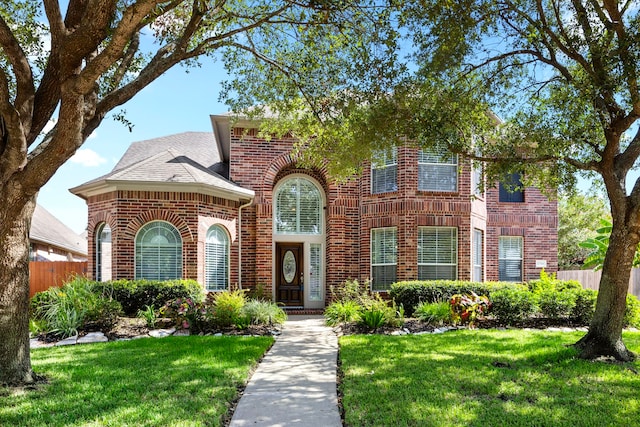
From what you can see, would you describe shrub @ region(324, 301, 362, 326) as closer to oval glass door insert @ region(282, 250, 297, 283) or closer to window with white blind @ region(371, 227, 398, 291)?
window with white blind @ region(371, 227, 398, 291)

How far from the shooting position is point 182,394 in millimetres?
5902

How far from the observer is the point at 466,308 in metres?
12.0

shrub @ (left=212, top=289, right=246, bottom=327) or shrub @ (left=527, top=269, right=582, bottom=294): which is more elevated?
shrub @ (left=527, top=269, right=582, bottom=294)

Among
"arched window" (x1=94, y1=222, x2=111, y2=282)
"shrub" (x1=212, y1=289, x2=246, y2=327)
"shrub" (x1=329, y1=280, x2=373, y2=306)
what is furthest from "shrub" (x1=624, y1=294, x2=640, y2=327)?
"arched window" (x1=94, y1=222, x2=111, y2=282)

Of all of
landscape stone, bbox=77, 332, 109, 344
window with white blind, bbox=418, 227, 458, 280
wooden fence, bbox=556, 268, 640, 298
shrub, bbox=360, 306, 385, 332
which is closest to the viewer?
landscape stone, bbox=77, 332, 109, 344

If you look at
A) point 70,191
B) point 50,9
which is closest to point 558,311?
point 50,9

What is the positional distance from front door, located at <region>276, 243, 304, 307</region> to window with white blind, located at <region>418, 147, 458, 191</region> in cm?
468

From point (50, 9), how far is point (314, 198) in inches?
447

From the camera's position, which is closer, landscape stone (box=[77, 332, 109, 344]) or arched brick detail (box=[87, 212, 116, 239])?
landscape stone (box=[77, 332, 109, 344])

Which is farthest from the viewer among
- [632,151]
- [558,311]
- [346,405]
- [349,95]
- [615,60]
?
[558,311]

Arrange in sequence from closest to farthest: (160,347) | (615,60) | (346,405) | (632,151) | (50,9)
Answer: (346,405) → (50,9) → (615,60) → (632,151) → (160,347)

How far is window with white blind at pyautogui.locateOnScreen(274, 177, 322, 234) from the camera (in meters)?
16.6

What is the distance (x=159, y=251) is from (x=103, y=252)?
1993mm

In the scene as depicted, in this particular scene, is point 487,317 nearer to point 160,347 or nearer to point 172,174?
point 160,347
